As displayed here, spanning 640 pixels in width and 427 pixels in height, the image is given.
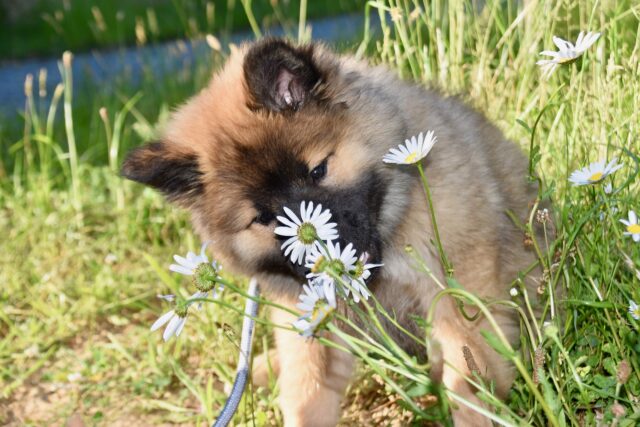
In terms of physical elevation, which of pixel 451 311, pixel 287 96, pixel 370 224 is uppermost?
pixel 287 96

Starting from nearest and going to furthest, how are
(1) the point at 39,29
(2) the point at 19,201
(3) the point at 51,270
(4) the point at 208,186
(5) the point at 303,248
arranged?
(5) the point at 303,248, (4) the point at 208,186, (3) the point at 51,270, (2) the point at 19,201, (1) the point at 39,29

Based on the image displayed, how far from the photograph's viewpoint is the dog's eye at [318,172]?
2168 mm

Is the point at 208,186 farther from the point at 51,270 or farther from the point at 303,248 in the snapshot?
the point at 51,270

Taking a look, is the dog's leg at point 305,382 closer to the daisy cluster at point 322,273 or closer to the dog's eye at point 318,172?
the dog's eye at point 318,172

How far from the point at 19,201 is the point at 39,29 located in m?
5.38

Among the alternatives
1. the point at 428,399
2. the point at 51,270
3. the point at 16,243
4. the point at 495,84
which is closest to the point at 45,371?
the point at 51,270

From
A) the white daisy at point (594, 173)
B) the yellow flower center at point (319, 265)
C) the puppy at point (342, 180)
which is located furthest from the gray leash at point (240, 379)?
the white daisy at point (594, 173)

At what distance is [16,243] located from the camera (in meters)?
3.84

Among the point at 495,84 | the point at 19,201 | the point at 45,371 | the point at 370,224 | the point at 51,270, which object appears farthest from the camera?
the point at 19,201

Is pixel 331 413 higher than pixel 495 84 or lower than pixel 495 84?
lower

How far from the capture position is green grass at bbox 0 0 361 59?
27.1 feet

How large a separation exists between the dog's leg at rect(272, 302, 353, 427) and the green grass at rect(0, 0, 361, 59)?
228 inches

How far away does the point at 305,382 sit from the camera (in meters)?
2.59

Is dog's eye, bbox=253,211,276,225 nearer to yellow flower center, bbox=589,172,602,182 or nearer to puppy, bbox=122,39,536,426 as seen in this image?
puppy, bbox=122,39,536,426
